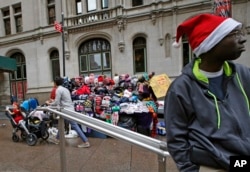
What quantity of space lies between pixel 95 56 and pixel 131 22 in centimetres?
400

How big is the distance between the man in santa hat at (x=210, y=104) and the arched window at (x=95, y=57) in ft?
53.0

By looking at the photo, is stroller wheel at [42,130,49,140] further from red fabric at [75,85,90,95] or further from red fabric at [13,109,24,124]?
red fabric at [75,85,90,95]

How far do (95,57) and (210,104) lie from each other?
17287 millimetres

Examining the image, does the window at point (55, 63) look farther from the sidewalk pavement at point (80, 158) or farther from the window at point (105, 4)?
the sidewalk pavement at point (80, 158)

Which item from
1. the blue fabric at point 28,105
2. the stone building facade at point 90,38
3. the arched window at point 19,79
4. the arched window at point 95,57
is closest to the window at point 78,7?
the stone building facade at point 90,38

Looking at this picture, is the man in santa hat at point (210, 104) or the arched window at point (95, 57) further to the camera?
the arched window at point (95, 57)

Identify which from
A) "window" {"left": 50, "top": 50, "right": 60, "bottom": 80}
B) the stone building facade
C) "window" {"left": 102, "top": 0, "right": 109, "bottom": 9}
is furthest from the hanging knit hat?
"window" {"left": 50, "top": 50, "right": 60, "bottom": 80}

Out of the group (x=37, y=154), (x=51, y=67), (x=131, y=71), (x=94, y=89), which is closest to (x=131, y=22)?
(x=131, y=71)

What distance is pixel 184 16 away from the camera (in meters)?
15.0

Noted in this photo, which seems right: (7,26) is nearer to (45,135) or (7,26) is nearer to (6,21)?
(6,21)

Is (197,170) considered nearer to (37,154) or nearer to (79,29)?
(37,154)

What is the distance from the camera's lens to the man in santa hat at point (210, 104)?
121cm

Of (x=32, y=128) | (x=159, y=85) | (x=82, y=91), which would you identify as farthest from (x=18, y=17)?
(x=159, y=85)

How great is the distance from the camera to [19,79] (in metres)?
21.5
